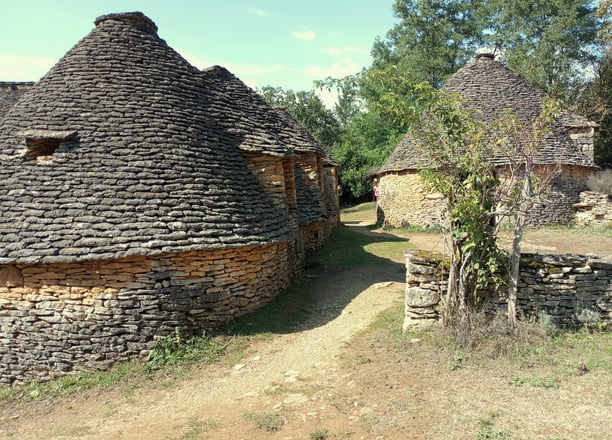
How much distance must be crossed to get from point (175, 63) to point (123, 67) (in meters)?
1.36

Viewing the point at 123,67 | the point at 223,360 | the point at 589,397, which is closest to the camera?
the point at 589,397

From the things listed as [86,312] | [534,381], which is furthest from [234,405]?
[534,381]

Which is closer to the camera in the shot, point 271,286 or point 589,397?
point 589,397

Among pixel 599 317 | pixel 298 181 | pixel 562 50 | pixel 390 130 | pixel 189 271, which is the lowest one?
pixel 599 317

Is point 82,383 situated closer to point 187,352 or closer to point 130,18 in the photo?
point 187,352

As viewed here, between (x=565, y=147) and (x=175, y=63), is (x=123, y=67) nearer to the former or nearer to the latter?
(x=175, y=63)

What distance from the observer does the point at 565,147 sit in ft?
53.4

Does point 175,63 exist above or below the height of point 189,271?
above

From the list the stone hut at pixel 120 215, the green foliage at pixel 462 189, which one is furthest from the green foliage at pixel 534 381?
the stone hut at pixel 120 215

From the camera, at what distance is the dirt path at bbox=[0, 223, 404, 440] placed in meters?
5.02

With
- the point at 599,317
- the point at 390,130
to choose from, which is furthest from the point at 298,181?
the point at 390,130

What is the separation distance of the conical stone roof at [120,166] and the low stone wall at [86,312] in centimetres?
43

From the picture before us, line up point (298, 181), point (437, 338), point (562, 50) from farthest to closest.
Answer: point (562, 50), point (298, 181), point (437, 338)

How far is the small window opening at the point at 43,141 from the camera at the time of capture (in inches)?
306
